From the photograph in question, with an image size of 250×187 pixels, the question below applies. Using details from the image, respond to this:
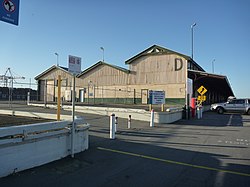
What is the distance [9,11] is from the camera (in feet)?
17.6

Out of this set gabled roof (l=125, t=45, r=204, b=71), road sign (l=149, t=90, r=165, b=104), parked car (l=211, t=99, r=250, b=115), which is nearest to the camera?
road sign (l=149, t=90, r=165, b=104)

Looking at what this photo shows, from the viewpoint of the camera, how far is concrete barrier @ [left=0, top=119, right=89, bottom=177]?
490 centimetres

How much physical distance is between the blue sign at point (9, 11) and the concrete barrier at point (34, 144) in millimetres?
2428

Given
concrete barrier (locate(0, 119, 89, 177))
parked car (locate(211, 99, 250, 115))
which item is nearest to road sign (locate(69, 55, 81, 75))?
concrete barrier (locate(0, 119, 89, 177))

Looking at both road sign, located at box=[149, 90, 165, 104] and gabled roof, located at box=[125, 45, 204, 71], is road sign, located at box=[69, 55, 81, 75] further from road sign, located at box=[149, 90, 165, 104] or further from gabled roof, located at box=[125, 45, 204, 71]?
gabled roof, located at box=[125, 45, 204, 71]

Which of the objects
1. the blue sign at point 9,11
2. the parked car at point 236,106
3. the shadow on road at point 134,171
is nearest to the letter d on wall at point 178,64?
the parked car at point 236,106

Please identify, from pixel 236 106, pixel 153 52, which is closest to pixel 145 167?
pixel 236 106

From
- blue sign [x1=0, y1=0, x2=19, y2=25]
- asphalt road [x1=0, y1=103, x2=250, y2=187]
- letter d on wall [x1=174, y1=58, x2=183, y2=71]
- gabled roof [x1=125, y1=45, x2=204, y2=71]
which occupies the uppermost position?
gabled roof [x1=125, y1=45, x2=204, y2=71]

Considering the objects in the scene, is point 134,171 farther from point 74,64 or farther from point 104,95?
point 104,95

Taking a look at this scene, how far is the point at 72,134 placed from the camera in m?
6.67

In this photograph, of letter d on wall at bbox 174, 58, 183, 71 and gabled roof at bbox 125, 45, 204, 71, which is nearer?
letter d on wall at bbox 174, 58, 183, 71

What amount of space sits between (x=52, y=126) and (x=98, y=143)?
8.83 feet

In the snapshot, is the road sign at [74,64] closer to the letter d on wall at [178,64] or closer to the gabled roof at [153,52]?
the letter d on wall at [178,64]

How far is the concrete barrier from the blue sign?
243 cm
